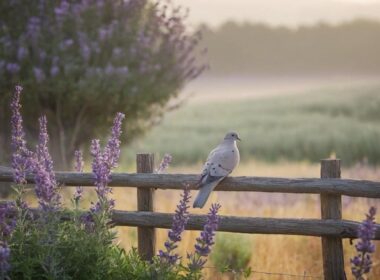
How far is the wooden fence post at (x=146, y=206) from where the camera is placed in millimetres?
6254

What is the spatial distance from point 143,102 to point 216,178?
5.57 m

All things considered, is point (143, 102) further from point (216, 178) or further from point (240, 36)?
point (240, 36)

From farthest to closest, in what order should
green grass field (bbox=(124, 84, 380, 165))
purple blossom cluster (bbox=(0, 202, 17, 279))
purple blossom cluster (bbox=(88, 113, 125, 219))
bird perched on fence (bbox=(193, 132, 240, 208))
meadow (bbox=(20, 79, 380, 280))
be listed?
green grass field (bbox=(124, 84, 380, 165)), meadow (bbox=(20, 79, 380, 280)), bird perched on fence (bbox=(193, 132, 240, 208)), purple blossom cluster (bbox=(88, 113, 125, 219)), purple blossom cluster (bbox=(0, 202, 17, 279))

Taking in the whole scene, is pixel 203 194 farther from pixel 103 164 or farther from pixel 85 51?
pixel 85 51

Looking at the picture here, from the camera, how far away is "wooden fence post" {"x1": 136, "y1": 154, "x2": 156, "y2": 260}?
20.5 ft

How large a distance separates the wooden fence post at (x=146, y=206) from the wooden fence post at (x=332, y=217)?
1530 millimetres

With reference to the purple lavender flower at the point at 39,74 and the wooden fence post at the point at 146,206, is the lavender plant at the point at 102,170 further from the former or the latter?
the purple lavender flower at the point at 39,74

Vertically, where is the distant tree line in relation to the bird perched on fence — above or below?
above

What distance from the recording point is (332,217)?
5.72m

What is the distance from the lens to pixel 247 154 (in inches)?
730

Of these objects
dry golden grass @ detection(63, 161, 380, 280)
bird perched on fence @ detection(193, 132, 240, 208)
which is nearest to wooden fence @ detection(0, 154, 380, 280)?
bird perched on fence @ detection(193, 132, 240, 208)

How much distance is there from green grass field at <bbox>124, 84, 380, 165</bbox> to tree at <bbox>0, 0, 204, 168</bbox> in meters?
2.96

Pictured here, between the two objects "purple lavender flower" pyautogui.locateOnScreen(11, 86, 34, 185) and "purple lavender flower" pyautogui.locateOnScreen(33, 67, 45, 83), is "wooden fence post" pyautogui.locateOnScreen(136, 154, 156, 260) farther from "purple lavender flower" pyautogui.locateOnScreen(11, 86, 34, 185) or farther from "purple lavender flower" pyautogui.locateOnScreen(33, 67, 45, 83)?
"purple lavender flower" pyautogui.locateOnScreen(33, 67, 45, 83)

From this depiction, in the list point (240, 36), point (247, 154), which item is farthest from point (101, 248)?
point (240, 36)
